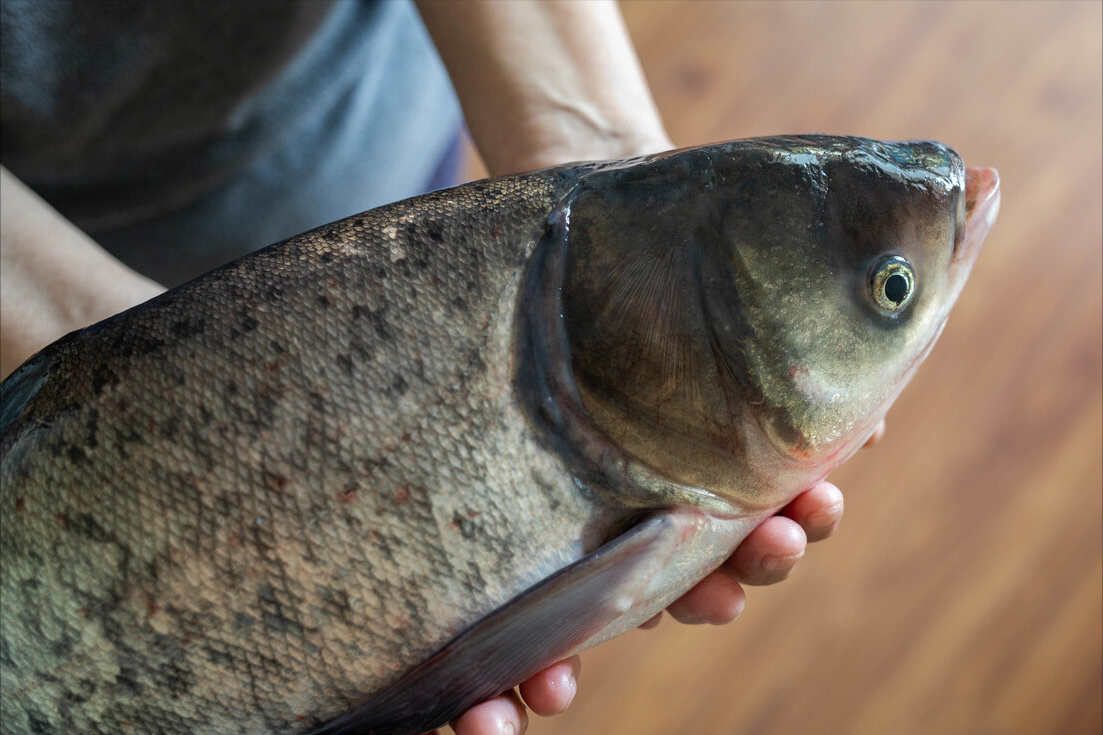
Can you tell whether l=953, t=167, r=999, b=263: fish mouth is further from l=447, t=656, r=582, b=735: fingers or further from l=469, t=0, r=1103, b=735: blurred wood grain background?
l=469, t=0, r=1103, b=735: blurred wood grain background

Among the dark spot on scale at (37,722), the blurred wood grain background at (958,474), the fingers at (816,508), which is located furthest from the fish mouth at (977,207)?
the blurred wood grain background at (958,474)

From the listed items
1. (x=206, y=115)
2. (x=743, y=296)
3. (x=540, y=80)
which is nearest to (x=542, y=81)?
(x=540, y=80)

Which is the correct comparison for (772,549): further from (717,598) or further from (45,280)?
(45,280)

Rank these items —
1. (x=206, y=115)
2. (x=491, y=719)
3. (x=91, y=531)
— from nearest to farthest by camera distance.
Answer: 1. (x=91, y=531)
2. (x=491, y=719)
3. (x=206, y=115)

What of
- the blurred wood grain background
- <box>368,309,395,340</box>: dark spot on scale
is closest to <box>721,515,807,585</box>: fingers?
<box>368,309,395,340</box>: dark spot on scale

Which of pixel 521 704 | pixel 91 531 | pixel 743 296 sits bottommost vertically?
pixel 521 704

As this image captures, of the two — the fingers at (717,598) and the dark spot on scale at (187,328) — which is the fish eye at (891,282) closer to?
the fingers at (717,598)

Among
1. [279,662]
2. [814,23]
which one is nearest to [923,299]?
[279,662]

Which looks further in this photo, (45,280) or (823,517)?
(45,280)
